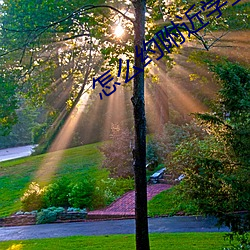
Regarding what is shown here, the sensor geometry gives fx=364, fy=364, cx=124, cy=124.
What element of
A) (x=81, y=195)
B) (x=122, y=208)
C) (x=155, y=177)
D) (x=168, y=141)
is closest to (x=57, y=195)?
(x=81, y=195)

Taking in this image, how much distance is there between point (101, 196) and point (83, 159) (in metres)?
10.6

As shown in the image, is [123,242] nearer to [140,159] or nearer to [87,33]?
[140,159]

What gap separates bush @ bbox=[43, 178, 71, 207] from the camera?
11336 mm

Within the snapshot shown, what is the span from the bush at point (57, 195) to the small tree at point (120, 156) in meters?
3.10

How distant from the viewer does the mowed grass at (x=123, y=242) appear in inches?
253

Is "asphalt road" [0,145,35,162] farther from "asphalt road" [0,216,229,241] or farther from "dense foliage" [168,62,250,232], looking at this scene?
"dense foliage" [168,62,250,232]

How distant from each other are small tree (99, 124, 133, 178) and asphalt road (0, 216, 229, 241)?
4.85 metres

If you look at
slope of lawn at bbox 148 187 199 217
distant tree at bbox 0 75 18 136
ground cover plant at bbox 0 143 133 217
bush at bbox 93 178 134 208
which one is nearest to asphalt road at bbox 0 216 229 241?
slope of lawn at bbox 148 187 199 217

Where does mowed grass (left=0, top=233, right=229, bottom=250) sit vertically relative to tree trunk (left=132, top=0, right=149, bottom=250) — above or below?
below

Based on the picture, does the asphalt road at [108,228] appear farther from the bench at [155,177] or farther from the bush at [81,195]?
the bench at [155,177]

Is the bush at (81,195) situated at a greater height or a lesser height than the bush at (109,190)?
greater

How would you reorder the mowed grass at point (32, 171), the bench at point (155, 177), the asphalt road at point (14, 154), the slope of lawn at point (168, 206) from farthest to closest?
the asphalt road at point (14, 154), the mowed grass at point (32, 171), the bench at point (155, 177), the slope of lawn at point (168, 206)

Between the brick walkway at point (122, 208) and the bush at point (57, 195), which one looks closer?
the brick walkway at point (122, 208)

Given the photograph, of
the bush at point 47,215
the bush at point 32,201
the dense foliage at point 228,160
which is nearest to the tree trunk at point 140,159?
the dense foliage at point 228,160
